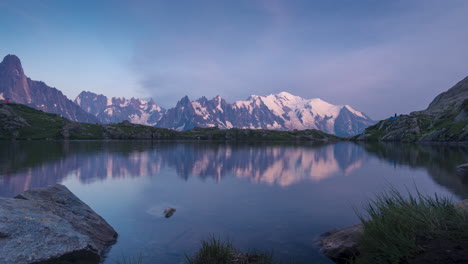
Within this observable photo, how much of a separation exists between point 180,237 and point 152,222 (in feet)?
17.0

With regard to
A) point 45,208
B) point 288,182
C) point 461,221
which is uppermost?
point 461,221

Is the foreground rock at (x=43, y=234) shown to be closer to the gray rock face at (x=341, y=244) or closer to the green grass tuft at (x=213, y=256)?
the green grass tuft at (x=213, y=256)

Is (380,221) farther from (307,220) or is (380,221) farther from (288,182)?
(288,182)

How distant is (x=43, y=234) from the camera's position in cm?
1389

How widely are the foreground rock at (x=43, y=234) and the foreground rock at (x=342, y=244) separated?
590 inches

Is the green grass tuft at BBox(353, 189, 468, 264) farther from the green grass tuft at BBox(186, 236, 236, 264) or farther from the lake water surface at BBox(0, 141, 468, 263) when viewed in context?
the green grass tuft at BBox(186, 236, 236, 264)

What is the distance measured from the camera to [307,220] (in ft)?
84.1

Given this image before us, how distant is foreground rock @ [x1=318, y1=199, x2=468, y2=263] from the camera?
1670 cm

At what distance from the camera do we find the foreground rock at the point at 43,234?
40.9 ft

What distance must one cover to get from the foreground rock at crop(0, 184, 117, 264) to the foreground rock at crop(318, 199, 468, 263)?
1497 cm

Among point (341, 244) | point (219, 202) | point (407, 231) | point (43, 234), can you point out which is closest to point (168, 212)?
point (219, 202)

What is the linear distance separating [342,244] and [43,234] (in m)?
18.0

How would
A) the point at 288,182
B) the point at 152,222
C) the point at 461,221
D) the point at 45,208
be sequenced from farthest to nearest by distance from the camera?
the point at 288,182, the point at 152,222, the point at 45,208, the point at 461,221

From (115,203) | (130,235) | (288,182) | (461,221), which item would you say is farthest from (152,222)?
(288,182)
